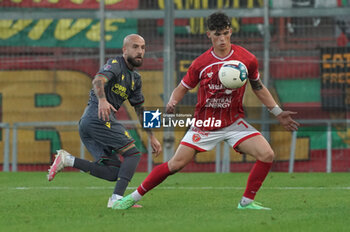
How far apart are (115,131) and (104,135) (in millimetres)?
113

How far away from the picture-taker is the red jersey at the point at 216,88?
23.7ft

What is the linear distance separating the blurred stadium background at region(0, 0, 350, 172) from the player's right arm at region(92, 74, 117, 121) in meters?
6.12

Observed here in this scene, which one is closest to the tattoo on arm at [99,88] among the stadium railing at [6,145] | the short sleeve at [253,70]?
the short sleeve at [253,70]

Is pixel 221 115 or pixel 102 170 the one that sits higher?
pixel 221 115

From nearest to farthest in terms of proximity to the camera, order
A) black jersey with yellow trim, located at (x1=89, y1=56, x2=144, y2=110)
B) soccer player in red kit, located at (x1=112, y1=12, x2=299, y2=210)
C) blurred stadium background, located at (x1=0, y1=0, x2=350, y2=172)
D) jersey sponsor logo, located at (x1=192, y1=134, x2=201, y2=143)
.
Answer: soccer player in red kit, located at (x1=112, y1=12, x2=299, y2=210) → jersey sponsor logo, located at (x1=192, y1=134, x2=201, y2=143) → black jersey with yellow trim, located at (x1=89, y1=56, x2=144, y2=110) → blurred stadium background, located at (x1=0, y1=0, x2=350, y2=172)

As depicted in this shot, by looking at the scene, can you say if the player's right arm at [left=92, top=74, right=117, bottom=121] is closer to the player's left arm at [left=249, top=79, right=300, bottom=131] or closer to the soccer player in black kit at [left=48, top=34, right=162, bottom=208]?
the soccer player in black kit at [left=48, top=34, right=162, bottom=208]

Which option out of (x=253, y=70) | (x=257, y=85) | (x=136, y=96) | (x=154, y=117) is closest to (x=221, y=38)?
(x=253, y=70)

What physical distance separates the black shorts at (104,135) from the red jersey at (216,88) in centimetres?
92

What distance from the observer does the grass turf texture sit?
6188 millimetres

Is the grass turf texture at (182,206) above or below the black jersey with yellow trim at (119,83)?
below

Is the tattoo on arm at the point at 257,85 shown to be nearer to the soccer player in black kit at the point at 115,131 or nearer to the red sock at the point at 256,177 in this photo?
the red sock at the point at 256,177

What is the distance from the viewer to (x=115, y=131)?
25.8 ft

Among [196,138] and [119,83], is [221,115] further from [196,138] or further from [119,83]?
[119,83]

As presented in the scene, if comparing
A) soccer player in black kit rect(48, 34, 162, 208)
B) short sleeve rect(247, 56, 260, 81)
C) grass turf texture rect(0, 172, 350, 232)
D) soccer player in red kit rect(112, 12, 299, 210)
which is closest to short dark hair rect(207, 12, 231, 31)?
soccer player in red kit rect(112, 12, 299, 210)
